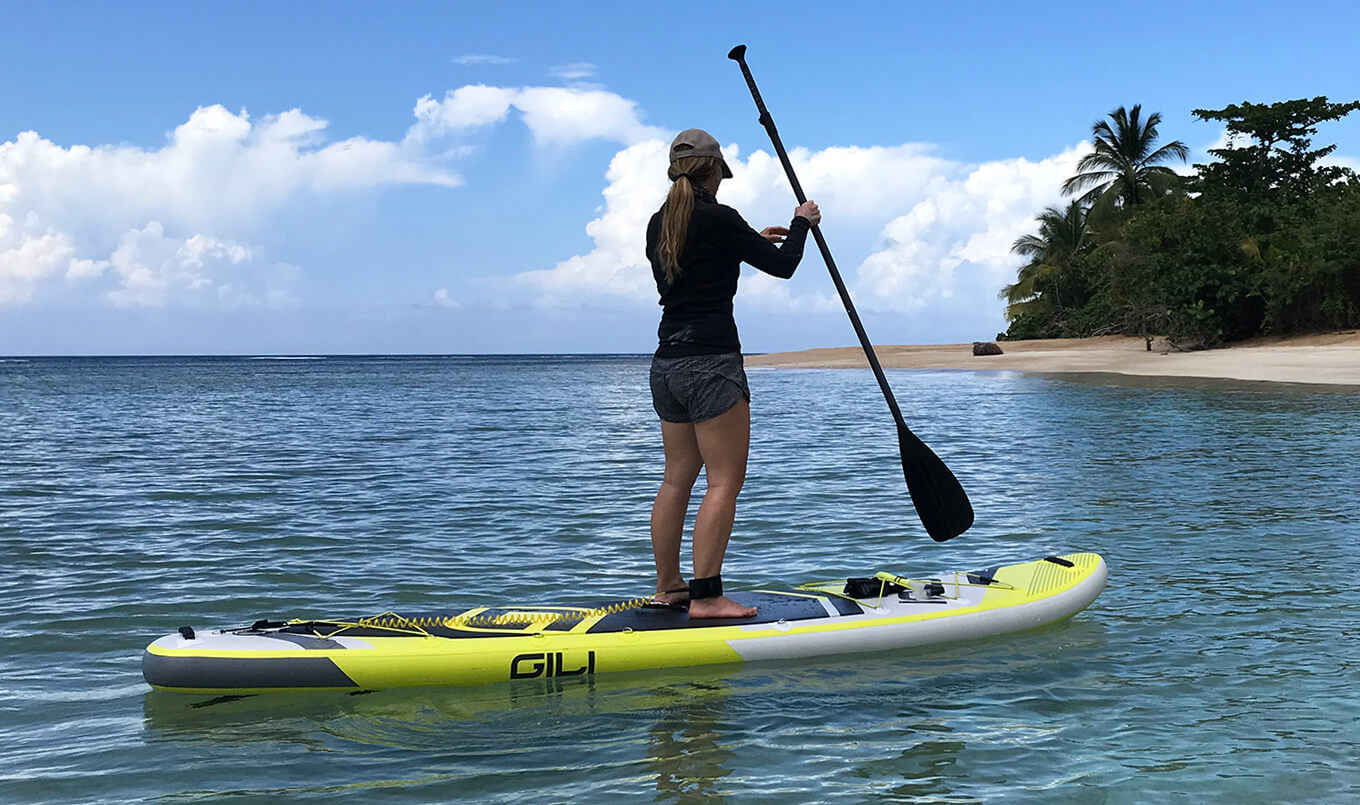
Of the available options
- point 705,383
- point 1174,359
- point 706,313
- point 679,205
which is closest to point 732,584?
point 705,383

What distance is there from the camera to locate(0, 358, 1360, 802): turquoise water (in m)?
3.77

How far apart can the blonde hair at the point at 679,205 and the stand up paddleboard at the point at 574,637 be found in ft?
5.14

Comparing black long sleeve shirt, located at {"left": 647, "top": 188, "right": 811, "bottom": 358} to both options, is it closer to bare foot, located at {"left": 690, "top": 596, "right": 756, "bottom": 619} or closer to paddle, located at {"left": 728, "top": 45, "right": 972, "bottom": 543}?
paddle, located at {"left": 728, "top": 45, "right": 972, "bottom": 543}

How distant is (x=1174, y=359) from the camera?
3278cm

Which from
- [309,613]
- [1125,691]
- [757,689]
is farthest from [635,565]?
[1125,691]

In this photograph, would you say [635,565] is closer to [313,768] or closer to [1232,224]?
[313,768]

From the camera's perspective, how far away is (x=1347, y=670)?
4.70m

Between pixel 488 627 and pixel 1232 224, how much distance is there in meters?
33.8

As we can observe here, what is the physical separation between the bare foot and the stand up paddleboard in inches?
1.4

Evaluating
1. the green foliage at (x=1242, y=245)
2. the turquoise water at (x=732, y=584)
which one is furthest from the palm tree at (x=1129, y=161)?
the turquoise water at (x=732, y=584)

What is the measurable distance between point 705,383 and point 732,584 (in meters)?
2.37

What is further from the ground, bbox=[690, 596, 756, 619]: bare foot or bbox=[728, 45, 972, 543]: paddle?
bbox=[728, 45, 972, 543]: paddle

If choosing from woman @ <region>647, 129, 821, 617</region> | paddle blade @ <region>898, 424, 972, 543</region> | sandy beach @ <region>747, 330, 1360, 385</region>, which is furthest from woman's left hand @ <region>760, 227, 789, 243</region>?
sandy beach @ <region>747, 330, 1360, 385</region>

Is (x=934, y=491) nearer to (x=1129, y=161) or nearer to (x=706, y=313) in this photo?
(x=706, y=313)
